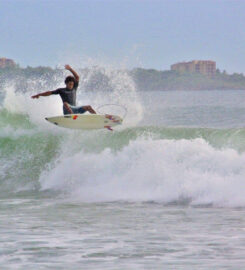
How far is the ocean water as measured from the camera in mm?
11711

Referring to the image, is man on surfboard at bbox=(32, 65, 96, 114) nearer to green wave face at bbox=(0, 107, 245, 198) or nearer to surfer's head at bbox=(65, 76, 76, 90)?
surfer's head at bbox=(65, 76, 76, 90)

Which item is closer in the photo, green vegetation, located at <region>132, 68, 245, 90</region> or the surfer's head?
the surfer's head

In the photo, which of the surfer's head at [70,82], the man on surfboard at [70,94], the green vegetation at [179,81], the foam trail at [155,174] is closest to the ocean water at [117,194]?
the foam trail at [155,174]

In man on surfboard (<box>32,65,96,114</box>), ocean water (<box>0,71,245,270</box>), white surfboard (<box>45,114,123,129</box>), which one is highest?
man on surfboard (<box>32,65,96,114</box>)

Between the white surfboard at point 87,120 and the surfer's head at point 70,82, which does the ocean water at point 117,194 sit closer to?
the white surfboard at point 87,120

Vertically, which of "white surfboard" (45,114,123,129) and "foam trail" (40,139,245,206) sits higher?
"white surfboard" (45,114,123,129)

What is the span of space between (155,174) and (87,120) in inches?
92.4

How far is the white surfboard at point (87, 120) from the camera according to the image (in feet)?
63.0

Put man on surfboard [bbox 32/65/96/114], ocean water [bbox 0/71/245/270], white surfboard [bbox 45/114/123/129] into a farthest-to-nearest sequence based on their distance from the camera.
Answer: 1. white surfboard [bbox 45/114/123/129]
2. man on surfboard [bbox 32/65/96/114]
3. ocean water [bbox 0/71/245/270]

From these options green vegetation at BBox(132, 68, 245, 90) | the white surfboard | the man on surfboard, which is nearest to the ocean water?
the white surfboard

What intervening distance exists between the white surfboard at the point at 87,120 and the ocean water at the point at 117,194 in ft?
3.46

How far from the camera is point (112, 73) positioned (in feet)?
96.6

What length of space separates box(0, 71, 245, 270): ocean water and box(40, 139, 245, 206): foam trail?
0.09ft

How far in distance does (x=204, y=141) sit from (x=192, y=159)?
1.19m
